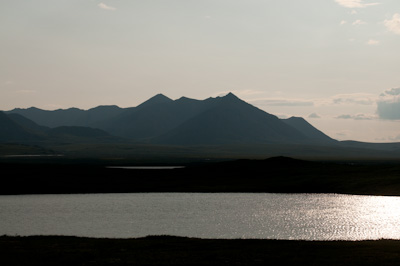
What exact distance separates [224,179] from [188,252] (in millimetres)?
94126

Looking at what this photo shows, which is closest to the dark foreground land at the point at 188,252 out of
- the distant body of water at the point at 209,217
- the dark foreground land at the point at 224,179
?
the distant body of water at the point at 209,217

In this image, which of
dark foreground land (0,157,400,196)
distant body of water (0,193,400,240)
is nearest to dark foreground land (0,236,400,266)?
distant body of water (0,193,400,240)

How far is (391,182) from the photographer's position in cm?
10956

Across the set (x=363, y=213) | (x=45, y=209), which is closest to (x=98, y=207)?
(x=45, y=209)

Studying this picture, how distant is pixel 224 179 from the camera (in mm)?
133125

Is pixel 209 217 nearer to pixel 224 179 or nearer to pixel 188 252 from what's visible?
pixel 188 252

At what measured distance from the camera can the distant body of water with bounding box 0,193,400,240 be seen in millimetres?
54719

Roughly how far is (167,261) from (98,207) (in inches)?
1813

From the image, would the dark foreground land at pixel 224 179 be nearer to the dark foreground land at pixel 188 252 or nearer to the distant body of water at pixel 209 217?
the distant body of water at pixel 209 217

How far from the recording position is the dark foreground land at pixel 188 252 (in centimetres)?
3600

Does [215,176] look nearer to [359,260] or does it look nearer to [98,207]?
[98,207]

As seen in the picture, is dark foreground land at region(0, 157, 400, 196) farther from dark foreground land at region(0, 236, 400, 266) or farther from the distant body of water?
dark foreground land at region(0, 236, 400, 266)

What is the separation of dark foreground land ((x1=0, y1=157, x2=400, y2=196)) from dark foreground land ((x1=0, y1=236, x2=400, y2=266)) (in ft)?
212

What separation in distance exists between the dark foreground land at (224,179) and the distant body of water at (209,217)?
14949mm
